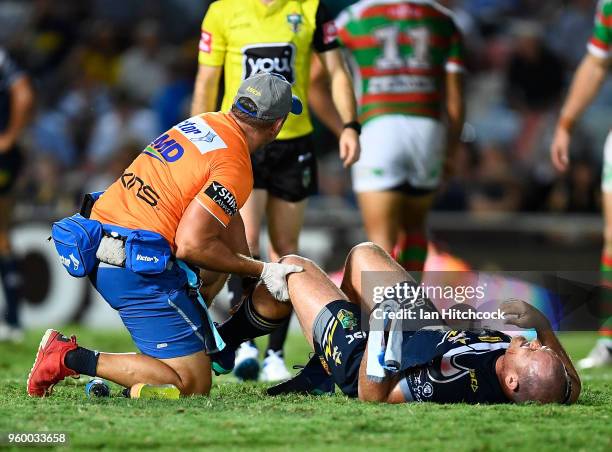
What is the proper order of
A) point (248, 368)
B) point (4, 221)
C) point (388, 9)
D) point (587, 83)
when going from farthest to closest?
point (4, 221) → point (388, 9) → point (587, 83) → point (248, 368)

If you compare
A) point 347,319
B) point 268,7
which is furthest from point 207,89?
point 347,319

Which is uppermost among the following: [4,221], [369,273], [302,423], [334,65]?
[334,65]

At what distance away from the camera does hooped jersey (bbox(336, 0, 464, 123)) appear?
343 inches

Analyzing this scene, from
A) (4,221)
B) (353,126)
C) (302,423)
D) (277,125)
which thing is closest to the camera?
(302,423)

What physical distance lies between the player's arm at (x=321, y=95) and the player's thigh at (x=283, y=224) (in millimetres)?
800

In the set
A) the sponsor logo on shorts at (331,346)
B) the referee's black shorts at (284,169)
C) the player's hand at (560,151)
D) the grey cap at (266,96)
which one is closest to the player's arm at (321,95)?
the referee's black shorts at (284,169)

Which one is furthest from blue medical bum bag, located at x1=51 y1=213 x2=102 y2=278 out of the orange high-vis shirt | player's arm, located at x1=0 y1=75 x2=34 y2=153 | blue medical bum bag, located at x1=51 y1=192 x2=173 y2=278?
player's arm, located at x1=0 y1=75 x2=34 y2=153

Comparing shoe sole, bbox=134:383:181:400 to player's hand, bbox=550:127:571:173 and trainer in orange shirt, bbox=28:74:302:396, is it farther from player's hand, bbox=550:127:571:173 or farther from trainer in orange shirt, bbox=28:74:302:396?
player's hand, bbox=550:127:571:173

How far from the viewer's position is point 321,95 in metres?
8.18

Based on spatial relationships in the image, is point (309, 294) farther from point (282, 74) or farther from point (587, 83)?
point (587, 83)

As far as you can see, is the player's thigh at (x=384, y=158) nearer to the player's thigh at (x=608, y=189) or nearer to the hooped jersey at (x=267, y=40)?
the hooped jersey at (x=267, y=40)

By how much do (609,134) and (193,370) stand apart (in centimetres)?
399

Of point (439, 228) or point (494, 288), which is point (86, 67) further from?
point (494, 288)

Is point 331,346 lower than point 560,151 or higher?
lower
